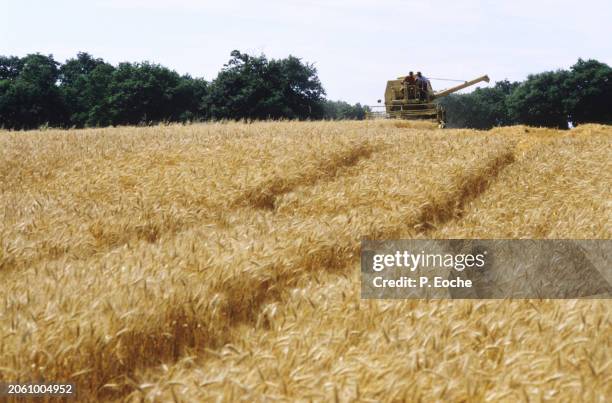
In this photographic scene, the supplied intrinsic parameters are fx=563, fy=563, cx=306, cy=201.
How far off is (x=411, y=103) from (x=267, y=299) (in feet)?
107

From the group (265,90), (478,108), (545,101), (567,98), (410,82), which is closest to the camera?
(410,82)

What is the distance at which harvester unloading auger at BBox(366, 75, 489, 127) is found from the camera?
35.1 meters

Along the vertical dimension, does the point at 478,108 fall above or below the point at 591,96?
above

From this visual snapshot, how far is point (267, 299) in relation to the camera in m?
4.37

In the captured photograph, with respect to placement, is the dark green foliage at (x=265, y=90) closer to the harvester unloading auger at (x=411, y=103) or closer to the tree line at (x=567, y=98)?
the harvester unloading auger at (x=411, y=103)

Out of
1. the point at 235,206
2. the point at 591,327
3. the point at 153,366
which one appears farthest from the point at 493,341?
the point at 235,206

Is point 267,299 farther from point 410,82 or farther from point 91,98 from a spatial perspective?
point 91,98

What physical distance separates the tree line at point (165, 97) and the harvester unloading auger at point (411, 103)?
11.1 metres

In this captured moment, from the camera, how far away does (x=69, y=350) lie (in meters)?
3.10

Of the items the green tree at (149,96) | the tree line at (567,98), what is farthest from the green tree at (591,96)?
the green tree at (149,96)

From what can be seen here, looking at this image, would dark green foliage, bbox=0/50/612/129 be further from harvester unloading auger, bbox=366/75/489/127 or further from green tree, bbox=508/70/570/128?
harvester unloading auger, bbox=366/75/489/127

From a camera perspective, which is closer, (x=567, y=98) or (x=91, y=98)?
(x=567, y=98)

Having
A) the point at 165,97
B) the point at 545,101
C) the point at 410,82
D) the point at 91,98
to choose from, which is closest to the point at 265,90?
the point at 165,97

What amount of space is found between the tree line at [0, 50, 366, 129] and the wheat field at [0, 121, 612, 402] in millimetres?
37296
